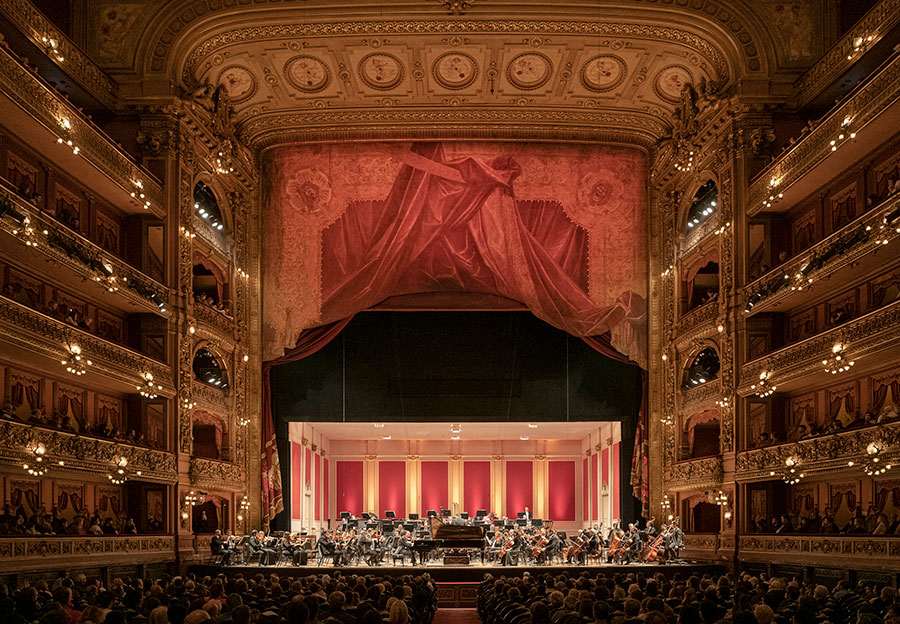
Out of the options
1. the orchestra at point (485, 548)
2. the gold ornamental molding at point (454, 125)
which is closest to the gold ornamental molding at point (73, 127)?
the gold ornamental molding at point (454, 125)

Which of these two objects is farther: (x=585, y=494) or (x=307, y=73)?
(x=585, y=494)

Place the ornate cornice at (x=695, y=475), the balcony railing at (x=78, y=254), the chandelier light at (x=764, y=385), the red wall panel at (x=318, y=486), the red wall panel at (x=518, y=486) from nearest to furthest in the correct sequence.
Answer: the balcony railing at (x=78, y=254) < the chandelier light at (x=764, y=385) < the ornate cornice at (x=695, y=475) < the red wall panel at (x=318, y=486) < the red wall panel at (x=518, y=486)

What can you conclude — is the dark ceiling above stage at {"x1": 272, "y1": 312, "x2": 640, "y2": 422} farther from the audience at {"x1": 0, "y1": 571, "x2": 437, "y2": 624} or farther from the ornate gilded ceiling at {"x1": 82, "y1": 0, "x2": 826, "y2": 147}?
the audience at {"x1": 0, "y1": 571, "x2": 437, "y2": 624}

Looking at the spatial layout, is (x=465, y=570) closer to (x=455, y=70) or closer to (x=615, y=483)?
(x=615, y=483)

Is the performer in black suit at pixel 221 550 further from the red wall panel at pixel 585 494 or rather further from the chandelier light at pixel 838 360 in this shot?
the red wall panel at pixel 585 494

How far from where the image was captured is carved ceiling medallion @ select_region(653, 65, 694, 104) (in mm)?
30453

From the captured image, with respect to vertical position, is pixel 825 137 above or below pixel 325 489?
above

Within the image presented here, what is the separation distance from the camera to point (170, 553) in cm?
2608

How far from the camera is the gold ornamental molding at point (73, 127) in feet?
66.2

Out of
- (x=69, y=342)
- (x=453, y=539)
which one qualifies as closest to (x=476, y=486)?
(x=453, y=539)

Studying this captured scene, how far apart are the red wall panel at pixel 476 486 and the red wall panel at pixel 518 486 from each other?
2.67ft

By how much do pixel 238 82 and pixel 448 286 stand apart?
8.99 m

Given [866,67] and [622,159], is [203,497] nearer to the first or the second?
[622,159]

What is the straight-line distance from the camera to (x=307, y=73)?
101 ft
